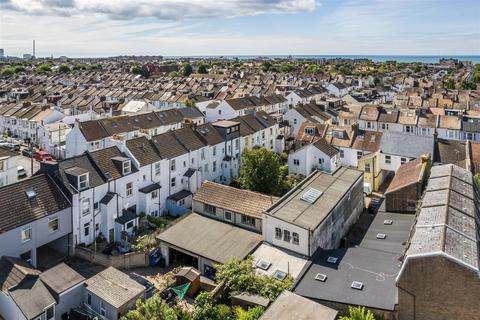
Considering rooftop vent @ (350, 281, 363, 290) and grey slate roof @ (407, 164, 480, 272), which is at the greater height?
grey slate roof @ (407, 164, 480, 272)

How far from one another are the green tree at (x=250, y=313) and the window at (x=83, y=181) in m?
19.1

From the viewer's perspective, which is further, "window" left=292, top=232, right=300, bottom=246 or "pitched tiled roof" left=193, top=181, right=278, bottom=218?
"pitched tiled roof" left=193, top=181, right=278, bottom=218

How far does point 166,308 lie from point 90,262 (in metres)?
13.3

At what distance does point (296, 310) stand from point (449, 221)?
475 inches

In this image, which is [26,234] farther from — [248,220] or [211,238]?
[248,220]

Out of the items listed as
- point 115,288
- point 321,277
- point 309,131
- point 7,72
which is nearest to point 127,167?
point 115,288

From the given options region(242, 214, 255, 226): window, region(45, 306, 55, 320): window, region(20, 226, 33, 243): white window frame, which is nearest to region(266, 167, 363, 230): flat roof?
region(242, 214, 255, 226): window

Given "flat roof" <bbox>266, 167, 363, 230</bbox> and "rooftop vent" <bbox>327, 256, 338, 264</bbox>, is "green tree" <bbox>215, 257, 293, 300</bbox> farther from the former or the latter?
"flat roof" <bbox>266, 167, 363, 230</bbox>

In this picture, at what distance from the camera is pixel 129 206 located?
143 ft

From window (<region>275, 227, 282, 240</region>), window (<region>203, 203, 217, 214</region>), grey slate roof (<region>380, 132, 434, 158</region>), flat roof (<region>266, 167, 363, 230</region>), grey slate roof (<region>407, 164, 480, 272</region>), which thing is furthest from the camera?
grey slate roof (<region>380, 132, 434, 158</region>)

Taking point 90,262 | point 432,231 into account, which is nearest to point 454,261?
point 432,231

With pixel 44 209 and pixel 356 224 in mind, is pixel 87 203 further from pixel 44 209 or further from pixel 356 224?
pixel 356 224

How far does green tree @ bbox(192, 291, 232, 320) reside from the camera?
27.3 m

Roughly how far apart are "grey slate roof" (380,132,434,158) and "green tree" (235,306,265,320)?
119ft
